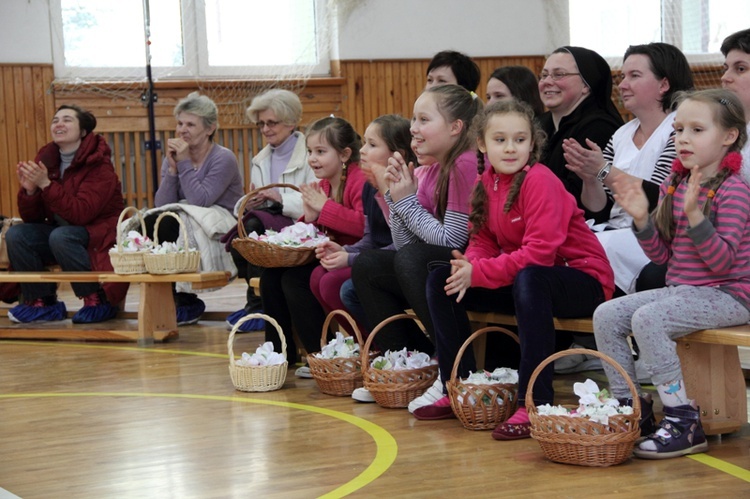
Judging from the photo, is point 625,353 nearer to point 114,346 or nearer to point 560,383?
point 560,383

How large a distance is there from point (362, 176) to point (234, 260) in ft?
5.00

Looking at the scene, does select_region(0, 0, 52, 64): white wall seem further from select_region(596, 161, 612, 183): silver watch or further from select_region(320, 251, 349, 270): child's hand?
select_region(596, 161, 612, 183): silver watch

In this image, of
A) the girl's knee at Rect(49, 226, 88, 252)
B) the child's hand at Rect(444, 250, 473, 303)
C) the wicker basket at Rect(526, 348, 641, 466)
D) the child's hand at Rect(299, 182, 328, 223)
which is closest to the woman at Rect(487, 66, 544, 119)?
the child's hand at Rect(299, 182, 328, 223)

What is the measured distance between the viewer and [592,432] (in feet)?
9.00

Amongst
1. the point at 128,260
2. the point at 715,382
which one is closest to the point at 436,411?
the point at 715,382

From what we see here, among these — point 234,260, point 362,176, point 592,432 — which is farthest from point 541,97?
point 234,260

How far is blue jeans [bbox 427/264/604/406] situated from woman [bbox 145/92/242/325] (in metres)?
2.60

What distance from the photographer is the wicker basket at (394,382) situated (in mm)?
3547

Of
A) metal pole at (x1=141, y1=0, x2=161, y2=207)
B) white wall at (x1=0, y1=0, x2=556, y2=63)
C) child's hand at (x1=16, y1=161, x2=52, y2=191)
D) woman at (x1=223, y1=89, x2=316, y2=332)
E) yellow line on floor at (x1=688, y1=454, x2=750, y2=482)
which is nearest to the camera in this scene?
yellow line on floor at (x1=688, y1=454, x2=750, y2=482)

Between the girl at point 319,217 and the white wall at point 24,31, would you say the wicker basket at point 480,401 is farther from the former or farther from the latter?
the white wall at point 24,31

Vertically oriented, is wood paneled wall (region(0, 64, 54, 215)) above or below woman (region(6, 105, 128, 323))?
above

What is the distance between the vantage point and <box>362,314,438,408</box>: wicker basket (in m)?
3.55

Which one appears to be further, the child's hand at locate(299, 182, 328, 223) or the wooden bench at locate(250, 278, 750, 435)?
the child's hand at locate(299, 182, 328, 223)

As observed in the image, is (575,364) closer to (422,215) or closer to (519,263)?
(422,215)
